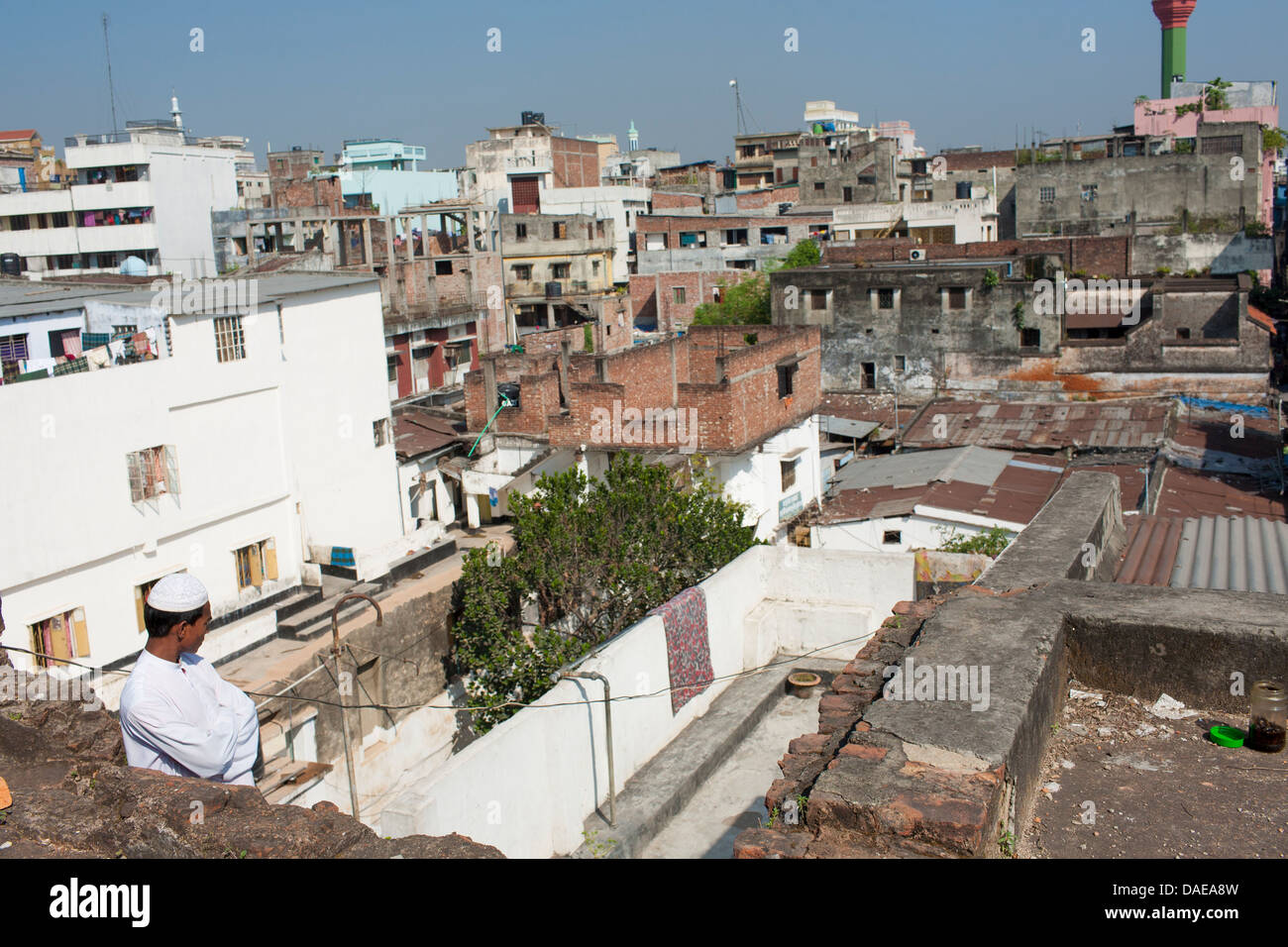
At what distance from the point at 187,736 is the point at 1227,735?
440cm

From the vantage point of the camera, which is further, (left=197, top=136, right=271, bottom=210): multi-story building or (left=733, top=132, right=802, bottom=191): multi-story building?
(left=733, top=132, right=802, bottom=191): multi-story building

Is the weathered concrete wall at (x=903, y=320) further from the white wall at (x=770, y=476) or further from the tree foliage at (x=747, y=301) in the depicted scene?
the white wall at (x=770, y=476)

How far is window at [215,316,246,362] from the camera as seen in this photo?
16328 millimetres

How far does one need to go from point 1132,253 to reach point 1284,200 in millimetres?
11857

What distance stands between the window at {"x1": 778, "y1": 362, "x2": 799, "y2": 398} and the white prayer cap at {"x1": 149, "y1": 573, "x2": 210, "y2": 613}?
63.1ft

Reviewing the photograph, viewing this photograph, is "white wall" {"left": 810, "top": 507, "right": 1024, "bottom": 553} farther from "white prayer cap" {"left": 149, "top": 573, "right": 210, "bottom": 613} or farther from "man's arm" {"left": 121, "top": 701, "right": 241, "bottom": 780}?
"white prayer cap" {"left": 149, "top": 573, "right": 210, "bottom": 613}

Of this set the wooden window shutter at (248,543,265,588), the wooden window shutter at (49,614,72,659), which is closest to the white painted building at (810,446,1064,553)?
the wooden window shutter at (248,543,265,588)

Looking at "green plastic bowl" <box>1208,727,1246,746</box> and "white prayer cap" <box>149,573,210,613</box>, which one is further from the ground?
"white prayer cap" <box>149,573,210,613</box>

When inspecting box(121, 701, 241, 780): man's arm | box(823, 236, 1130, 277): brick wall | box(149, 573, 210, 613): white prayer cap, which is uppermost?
box(823, 236, 1130, 277): brick wall

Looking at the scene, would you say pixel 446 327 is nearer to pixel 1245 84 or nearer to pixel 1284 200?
pixel 1284 200

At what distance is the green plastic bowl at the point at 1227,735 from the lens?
15.9 feet

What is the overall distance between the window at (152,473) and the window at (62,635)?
5.67ft

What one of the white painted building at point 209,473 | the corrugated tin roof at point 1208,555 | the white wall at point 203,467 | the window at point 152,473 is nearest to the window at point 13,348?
the white painted building at point 209,473
